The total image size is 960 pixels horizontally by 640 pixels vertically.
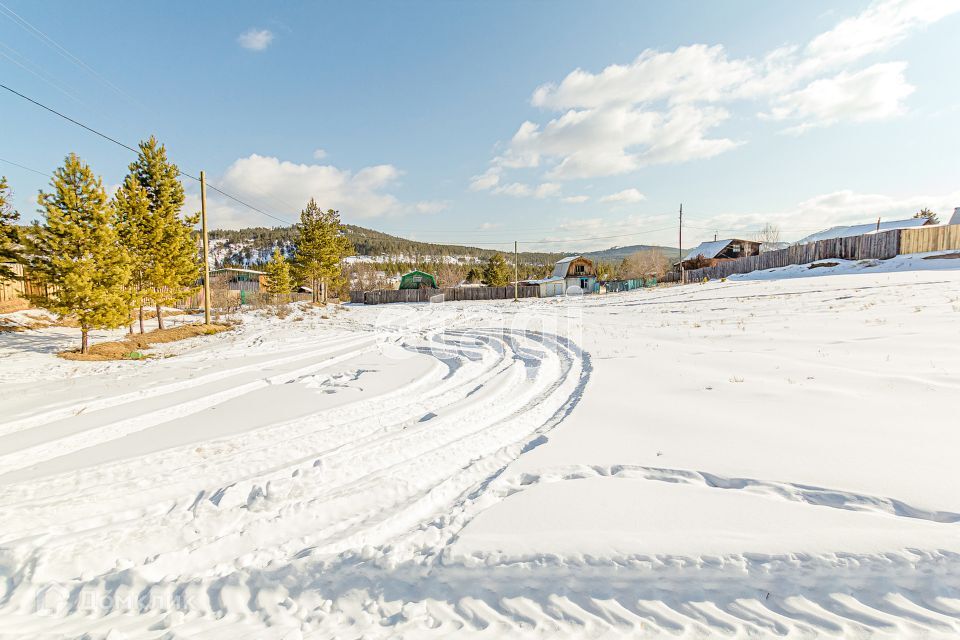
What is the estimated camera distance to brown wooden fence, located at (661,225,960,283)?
70.8 feet

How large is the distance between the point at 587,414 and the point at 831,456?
8.46ft

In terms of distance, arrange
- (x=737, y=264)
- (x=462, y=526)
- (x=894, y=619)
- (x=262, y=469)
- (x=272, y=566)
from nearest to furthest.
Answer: (x=894, y=619), (x=272, y=566), (x=462, y=526), (x=262, y=469), (x=737, y=264)

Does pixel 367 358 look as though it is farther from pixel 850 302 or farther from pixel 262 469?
pixel 850 302

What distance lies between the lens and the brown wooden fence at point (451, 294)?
51406 mm

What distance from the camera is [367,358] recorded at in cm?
1052

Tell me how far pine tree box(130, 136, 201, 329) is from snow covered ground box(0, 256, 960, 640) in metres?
15.3

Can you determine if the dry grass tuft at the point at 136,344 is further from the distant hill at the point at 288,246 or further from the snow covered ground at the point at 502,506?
the distant hill at the point at 288,246

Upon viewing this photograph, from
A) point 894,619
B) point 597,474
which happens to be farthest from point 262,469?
point 894,619

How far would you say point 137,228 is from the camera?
18.8 m

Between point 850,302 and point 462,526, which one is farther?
point 850,302

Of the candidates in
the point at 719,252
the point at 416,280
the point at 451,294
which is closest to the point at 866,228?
the point at 719,252

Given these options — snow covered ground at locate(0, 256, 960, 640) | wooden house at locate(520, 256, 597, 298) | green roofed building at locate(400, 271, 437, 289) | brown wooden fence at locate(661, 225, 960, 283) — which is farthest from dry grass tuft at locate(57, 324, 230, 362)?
wooden house at locate(520, 256, 597, 298)

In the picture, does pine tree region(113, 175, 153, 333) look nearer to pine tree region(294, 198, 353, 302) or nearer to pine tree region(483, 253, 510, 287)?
pine tree region(294, 198, 353, 302)

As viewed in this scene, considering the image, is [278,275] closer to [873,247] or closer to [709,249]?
[873,247]
